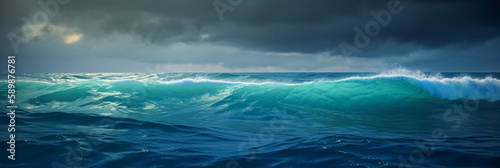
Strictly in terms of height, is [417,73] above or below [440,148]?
above

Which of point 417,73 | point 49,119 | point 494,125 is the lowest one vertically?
point 494,125

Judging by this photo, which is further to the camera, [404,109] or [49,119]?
[404,109]

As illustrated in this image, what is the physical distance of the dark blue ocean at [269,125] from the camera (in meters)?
4.09

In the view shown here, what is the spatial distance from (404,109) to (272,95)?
6.00 m

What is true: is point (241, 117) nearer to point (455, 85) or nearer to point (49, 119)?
point (49, 119)

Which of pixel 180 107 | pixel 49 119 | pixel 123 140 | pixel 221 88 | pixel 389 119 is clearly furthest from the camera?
pixel 221 88

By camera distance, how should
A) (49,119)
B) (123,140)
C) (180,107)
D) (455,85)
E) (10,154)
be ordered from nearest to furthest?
(10,154), (123,140), (49,119), (180,107), (455,85)

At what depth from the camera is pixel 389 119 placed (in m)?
9.50

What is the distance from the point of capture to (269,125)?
816cm

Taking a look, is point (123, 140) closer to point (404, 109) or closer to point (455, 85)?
point (404, 109)

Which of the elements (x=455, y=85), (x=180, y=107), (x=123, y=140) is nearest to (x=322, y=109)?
(x=180, y=107)

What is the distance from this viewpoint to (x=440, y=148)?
15.1 ft

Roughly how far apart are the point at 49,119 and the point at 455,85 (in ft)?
57.0

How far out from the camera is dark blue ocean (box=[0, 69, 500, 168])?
409cm
